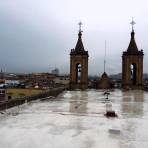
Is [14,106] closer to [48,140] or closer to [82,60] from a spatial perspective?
[48,140]

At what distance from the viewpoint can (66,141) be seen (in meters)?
9.13

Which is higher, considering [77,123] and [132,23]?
[132,23]

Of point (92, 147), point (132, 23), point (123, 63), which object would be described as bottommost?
point (92, 147)

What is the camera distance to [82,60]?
1801 inches

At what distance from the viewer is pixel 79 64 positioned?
152 ft

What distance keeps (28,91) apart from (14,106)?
23.3 metres

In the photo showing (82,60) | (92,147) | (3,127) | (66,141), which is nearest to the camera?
(92,147)

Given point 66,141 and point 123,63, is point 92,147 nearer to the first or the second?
point 66,141

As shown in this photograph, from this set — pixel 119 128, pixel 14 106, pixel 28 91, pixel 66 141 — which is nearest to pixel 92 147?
pixel 66 141

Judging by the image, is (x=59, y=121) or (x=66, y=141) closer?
(x=66, y=141)

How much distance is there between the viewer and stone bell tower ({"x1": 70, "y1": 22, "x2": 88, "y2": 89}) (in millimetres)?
45656

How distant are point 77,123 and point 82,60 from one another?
111 ft

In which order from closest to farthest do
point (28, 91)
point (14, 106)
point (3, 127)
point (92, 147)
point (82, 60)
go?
1. point (92, 147)
2. point (3, 127)
3. point (14, 106)
4. point (28, 91)
5. point (82, 60)

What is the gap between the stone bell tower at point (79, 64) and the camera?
150 ft
